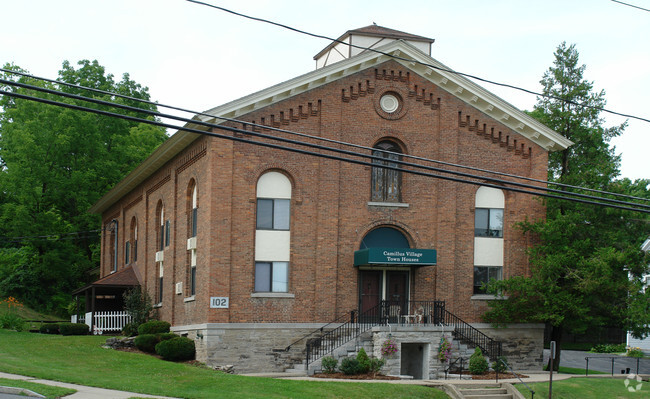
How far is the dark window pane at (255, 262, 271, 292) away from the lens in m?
32.0

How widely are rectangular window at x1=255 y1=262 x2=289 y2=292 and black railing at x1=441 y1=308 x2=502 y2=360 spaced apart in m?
6.51

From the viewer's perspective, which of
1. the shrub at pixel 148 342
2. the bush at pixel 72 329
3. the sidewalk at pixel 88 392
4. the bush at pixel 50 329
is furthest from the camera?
the bush at pixel 50 329

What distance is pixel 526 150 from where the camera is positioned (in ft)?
117

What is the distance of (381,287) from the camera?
33719 millimetres

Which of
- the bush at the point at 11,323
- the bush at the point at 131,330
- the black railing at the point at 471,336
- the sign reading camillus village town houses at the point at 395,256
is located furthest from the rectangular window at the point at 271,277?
the bush at the point at 11,323

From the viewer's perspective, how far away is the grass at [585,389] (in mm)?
27703

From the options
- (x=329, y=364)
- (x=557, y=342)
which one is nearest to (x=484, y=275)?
(x=557, y=342)

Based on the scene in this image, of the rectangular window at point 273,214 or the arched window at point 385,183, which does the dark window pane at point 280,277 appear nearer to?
the rectangular window at point 273,214

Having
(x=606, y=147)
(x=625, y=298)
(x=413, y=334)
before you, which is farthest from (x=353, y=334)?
(x=606, y=147)

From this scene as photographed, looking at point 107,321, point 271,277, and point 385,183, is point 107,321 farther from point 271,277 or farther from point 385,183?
point 385,183

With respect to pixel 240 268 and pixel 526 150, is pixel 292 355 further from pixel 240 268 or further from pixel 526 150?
pixel 526 150

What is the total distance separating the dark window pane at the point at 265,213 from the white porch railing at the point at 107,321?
1387 cm

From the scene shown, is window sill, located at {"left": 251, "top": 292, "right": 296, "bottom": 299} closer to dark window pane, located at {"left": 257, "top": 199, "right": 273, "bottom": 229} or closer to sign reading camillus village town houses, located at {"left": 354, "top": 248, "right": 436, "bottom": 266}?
dark window pane, located at {"left": 257, "top": 199, "right": 273, "bottom": 229}

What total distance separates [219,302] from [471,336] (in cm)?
1029
